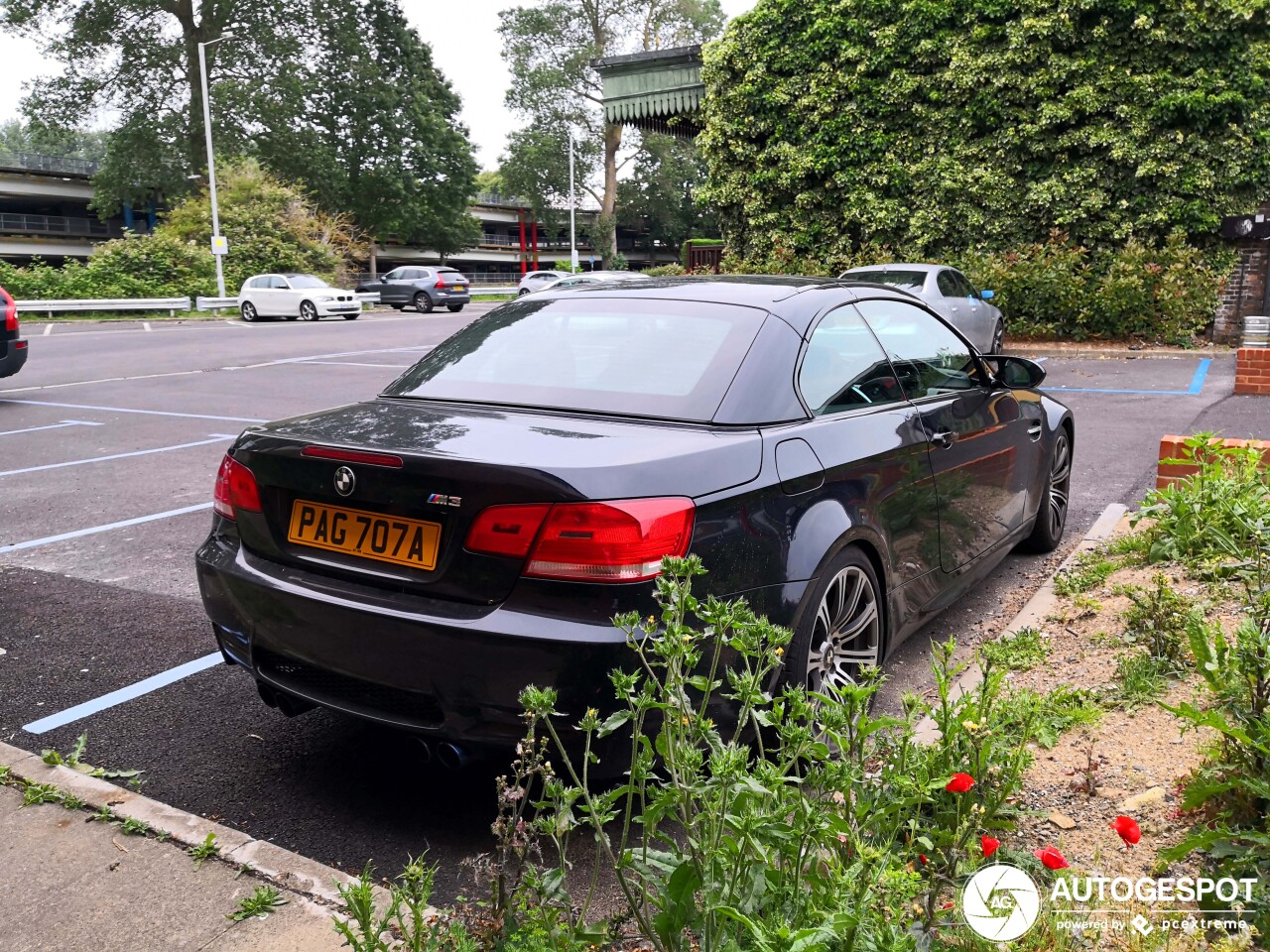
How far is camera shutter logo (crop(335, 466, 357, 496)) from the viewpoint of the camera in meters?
3.00

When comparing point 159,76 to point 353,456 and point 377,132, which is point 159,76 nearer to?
point 377,132

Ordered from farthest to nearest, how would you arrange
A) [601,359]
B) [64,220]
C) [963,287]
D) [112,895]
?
[64,220] < [963,287] < [601,359] < [112,895]

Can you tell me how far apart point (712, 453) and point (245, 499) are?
5.04ft

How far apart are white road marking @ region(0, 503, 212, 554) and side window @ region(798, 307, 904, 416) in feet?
16.2

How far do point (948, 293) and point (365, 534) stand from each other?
12736 mm

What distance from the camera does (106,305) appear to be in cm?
3092

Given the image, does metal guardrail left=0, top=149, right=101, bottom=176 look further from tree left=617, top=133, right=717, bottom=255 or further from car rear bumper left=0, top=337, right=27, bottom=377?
car rear bumper left=0, top=337, right=27, bottom=377

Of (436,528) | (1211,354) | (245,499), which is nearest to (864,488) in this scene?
(436,528)

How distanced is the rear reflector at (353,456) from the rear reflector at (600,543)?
0.52 metres

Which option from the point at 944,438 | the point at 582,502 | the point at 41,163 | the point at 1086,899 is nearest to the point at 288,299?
the point at 944,438

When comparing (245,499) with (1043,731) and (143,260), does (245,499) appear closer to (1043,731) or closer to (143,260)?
(1043,731)

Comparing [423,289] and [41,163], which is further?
[41,163]

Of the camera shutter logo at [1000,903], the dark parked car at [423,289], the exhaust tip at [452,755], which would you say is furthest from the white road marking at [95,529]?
the dark parked car at [423,289]

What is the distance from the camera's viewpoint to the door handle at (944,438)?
4.11 meters
